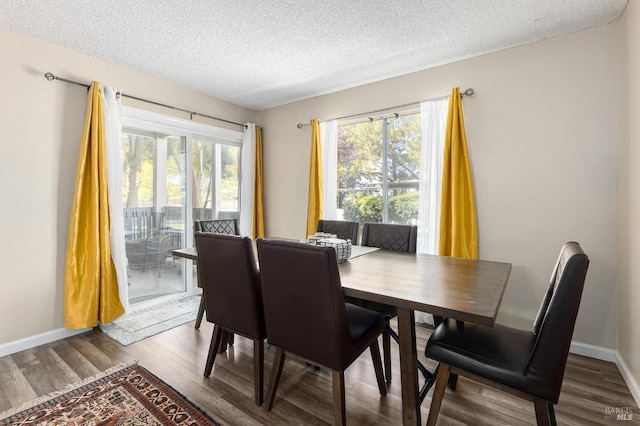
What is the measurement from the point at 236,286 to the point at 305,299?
1.69 ft

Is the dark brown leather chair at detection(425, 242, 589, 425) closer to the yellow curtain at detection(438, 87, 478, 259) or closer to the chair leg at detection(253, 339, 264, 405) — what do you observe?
the chair leg at detection(253, 339, 264, 405)

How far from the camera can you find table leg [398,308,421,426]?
1.41m

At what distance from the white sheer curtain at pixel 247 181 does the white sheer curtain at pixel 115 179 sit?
4.99 ft

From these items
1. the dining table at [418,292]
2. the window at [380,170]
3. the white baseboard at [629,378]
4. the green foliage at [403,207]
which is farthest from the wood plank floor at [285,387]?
the window at [380,170]

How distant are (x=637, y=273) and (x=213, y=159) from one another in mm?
4156

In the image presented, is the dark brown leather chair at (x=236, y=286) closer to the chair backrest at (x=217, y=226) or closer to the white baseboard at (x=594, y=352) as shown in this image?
the chair backrest at (x=217, y=226)

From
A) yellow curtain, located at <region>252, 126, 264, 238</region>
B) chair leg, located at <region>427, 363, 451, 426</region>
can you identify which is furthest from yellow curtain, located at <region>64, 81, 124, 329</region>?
chair leg, located at <region>427, 363, 451, 426</region>

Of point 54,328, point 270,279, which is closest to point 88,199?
point 54,328

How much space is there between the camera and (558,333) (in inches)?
45.4

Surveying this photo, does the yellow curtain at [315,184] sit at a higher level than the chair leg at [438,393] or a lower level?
higher

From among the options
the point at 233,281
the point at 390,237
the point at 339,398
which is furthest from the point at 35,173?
the point at 390,237

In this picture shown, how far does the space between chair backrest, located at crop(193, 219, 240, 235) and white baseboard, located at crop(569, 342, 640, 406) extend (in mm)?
3200

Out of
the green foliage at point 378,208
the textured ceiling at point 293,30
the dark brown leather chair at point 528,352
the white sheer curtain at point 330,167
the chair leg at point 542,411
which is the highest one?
the textured ceiling at point 293,30

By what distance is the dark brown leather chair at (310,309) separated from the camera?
1361mm
